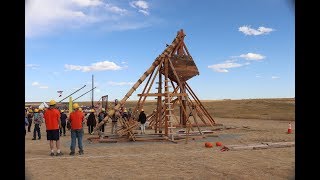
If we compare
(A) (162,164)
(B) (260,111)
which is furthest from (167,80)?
(B) (260,111)

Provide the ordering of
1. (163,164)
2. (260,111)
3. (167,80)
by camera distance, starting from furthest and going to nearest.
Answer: (260,111) → (167,80) → (163,164)

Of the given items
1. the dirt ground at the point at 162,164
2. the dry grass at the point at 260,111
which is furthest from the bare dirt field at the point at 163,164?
the dry grass at the point at 260,111

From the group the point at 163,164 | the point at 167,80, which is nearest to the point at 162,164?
the point at 163,164

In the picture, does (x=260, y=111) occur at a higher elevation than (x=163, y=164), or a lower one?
higher

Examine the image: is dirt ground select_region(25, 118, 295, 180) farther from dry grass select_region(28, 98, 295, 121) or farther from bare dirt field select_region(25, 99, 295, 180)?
dry grass select_region(28, 98, 295, 121)

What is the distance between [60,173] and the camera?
978cm

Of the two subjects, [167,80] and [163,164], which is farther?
[167,80]

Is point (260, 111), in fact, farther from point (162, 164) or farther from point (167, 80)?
point (162, 164)

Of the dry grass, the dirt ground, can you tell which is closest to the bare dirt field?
the dirt ground

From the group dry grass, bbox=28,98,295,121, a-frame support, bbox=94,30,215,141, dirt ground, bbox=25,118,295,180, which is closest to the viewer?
dirt ground, bbox=25,118,295,180

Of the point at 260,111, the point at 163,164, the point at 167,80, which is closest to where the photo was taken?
the point at 163,164

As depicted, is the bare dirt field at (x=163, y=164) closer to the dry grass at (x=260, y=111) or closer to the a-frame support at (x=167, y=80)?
the a-frame support at (x=167, y=80)
